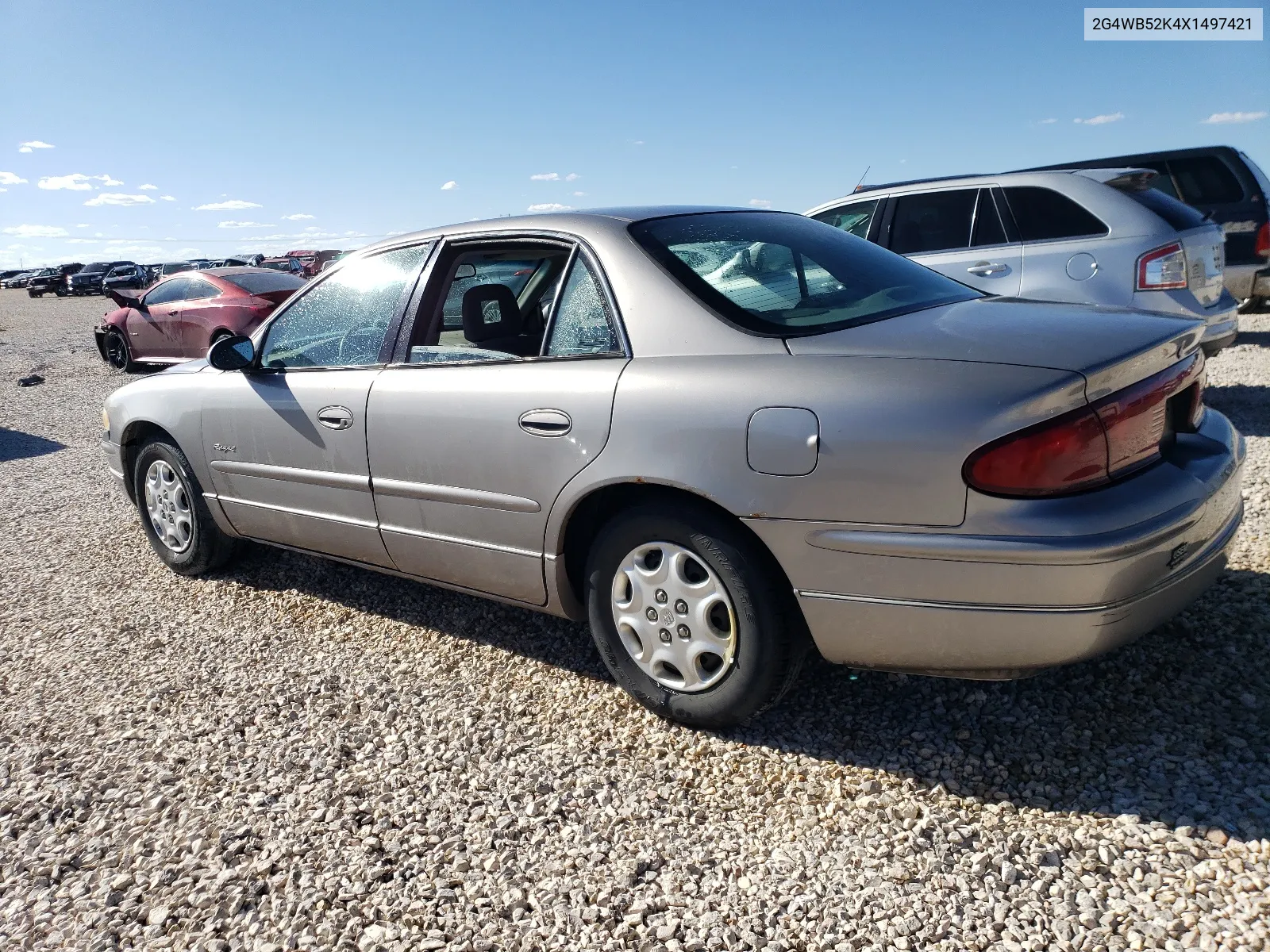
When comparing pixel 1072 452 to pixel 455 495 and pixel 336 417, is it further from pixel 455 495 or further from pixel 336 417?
pixel 336 417

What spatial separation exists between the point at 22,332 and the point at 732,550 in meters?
26.4

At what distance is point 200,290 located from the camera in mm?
12484

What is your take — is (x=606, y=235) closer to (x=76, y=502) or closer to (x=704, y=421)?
(x=704, y=421)

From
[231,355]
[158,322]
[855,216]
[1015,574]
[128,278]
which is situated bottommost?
[1015,574]

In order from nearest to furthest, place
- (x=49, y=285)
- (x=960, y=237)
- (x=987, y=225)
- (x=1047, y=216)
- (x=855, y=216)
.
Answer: (x=1047, y=216) < (x=987, y=225) < (x=960, y=237) < (x=855, y=216) < (x=49, y=285)

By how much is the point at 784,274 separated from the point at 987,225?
396cm

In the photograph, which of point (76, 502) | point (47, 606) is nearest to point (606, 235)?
point (47, 606)

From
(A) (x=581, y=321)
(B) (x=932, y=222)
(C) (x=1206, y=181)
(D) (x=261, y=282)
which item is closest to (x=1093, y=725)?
(A) (x=581, y=321)

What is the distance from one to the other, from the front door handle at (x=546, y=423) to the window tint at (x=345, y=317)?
3.05ft

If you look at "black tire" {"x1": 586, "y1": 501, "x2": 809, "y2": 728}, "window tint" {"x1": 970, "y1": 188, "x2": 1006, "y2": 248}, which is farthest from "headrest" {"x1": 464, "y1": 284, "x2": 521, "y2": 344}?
"window tint" {"x1": 970, "y1": 188, "x2": 1006, "y2": 248}

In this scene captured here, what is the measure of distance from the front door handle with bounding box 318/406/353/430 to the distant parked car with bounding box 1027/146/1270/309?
8053 millimetres

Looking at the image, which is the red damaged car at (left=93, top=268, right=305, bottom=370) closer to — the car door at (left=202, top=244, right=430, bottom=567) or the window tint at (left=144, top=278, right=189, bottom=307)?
the window tint at (left=144, top=278, right=189, bottom=307)

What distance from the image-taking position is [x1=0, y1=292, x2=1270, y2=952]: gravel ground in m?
2.07

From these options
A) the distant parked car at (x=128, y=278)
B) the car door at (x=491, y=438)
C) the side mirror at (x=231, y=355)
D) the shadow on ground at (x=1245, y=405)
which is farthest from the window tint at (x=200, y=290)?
the distant parked car at (x=128, y=278)
